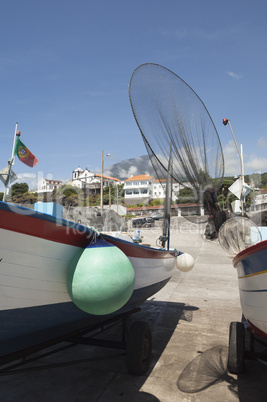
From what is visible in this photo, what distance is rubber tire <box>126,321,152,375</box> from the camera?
366 cm

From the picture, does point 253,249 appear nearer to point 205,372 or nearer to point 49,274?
point 205,372

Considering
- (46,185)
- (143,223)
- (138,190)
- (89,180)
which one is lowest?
(143,223)

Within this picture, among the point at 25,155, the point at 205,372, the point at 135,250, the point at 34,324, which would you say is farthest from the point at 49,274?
the point at 25,155

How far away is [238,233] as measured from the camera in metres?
4.80

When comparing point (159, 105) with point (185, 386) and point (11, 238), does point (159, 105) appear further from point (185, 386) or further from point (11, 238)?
point (185, 386)

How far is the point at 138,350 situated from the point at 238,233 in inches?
95.4

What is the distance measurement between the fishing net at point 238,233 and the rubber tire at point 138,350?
1.94 m

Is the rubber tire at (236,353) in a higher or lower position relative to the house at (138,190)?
lower

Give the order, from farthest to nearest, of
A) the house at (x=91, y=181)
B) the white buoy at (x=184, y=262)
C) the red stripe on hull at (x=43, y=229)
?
the house at (x=91, y=181) < the white buoy at (x=184, y=262) < the red stripe on hull at (x=43, y=229)

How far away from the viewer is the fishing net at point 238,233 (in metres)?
4.65

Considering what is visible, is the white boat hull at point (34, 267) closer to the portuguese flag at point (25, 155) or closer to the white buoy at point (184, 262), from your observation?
the white buoy at point (184, 262)

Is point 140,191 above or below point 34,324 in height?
above

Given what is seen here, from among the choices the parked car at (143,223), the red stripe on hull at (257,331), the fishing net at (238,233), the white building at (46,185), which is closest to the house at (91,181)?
the white building at (46,185)

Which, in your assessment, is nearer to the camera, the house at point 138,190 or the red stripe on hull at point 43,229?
the red stripe on hull at point 43,229
